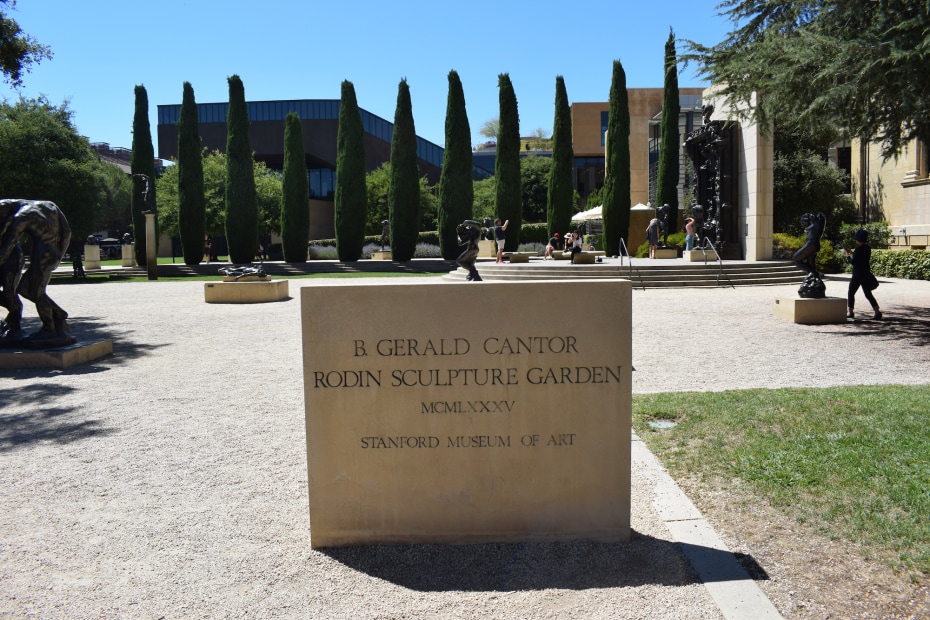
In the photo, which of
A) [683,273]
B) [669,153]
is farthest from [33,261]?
[669,153]

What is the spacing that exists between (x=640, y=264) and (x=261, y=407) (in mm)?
16841

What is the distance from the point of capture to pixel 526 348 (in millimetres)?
3496

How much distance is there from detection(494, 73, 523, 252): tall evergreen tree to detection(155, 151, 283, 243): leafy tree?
14.4 m

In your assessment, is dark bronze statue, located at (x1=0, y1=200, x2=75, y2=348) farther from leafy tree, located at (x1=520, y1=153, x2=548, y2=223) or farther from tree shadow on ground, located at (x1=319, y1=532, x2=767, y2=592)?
leafy tree, located at (x1=520, y1=153, x2=548, y2=223)

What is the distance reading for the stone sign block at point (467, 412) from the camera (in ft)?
11.3

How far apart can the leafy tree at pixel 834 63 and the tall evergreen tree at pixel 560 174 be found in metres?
23.2

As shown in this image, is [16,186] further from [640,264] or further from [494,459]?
[494,459]

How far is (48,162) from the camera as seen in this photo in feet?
116

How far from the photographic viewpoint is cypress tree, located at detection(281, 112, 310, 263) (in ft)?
114

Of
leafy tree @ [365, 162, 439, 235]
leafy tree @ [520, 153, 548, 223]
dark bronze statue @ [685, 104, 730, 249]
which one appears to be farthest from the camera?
leafy tree @ [520, 153, 548, 223]

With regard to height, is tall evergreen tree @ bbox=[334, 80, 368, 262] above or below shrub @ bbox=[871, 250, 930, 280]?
above

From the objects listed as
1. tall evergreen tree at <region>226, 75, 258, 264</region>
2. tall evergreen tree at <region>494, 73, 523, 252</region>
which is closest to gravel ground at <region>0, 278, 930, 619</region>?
tall evergreen tree at <region>494, 73, 523, 252</region>

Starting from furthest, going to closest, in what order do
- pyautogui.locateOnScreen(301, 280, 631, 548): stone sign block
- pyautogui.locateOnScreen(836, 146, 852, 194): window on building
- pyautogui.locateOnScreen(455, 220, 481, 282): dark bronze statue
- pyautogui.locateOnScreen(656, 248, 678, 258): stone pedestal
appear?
1. pyautogui.locateOnScreen(836, 146, 852, 194): window on building
2. pyautogui.locateOnScreen(656, 248, 678, 258): stone pedestal
3. pyautogui.locateOnScreen(455, 220, 481, 282): dark bronze statue
4. pyautogui.locateOnScreen(301, 280, 631, 548): stone sign block

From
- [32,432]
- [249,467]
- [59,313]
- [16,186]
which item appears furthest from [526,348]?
[16,186]
